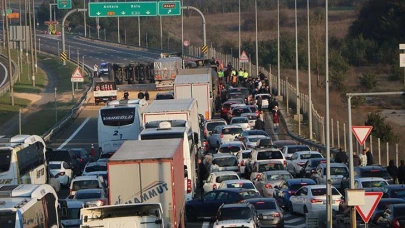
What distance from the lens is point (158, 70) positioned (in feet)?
293

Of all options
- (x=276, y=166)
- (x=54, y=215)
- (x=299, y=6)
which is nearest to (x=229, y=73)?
(x=276, y=166)

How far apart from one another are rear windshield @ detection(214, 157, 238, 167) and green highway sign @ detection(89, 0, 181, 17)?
47614mm

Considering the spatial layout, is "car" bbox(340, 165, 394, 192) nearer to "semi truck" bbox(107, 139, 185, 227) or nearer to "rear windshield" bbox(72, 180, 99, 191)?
"rear windshield" bbox(72, 180, 99, 191)

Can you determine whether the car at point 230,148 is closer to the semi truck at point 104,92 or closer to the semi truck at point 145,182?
the semi truck at point 145,182

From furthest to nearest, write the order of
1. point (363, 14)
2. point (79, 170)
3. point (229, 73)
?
point (363, 14) < point (229, 73) < point (79, 170)

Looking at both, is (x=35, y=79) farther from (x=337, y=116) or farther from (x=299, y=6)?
(x=299, y=6)

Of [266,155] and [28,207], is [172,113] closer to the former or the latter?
[266,155]

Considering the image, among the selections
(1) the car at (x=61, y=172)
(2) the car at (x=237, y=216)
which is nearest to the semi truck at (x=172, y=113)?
(1) the car at (x=61, y=172)

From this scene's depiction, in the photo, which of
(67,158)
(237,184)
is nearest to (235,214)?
(237,184)

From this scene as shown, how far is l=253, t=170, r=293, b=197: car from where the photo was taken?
134ft

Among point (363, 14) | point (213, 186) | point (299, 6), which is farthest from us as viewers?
point (299, 6)

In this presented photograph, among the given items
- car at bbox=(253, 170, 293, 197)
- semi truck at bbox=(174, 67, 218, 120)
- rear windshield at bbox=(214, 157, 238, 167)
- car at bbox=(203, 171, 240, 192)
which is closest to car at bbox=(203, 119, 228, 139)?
semi truck at bbox=(174, 67, 218, 120)

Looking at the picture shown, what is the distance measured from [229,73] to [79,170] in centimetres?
4586

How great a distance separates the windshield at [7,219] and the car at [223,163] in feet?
82.0
